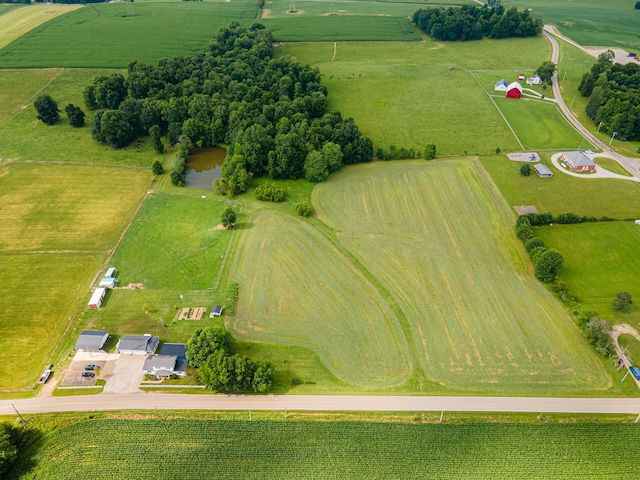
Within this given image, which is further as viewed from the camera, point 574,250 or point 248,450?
point 574,250

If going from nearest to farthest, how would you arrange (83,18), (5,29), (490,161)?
(490,161)
(5,29)
(83,18)

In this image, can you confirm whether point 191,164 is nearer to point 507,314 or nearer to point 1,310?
point 1,310

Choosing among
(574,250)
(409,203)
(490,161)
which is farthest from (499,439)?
(490,161)

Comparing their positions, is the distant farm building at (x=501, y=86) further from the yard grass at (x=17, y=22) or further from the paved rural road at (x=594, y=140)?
the yard grass at (x=17, y=22)

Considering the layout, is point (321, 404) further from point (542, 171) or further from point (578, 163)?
point (578, 163)

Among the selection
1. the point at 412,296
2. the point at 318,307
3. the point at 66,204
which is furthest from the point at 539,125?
the point at 66,204

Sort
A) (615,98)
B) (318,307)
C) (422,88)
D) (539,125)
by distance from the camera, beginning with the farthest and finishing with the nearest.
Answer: (422,88), (539,125), (615,98), (318,307)
